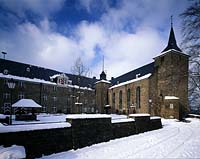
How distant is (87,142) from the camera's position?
10773 millimetres

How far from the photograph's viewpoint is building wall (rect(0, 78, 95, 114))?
37728 mm

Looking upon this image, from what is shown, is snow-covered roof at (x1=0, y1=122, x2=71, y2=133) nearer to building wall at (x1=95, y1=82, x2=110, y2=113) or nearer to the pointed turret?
the pointed turret

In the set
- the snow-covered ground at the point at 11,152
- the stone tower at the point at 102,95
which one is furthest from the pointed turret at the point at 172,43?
the snow-covered ground at the point at 11,152

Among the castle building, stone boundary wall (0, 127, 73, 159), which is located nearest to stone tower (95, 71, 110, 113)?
the castle building

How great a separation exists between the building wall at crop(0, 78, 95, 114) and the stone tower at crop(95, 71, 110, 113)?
229cm

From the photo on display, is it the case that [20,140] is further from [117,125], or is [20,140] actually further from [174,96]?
[174,96]

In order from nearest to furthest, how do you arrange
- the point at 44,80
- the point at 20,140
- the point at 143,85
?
the point at 20,140
the point at 143,85
the point at 44,80

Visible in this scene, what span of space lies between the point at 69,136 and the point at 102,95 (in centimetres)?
4370

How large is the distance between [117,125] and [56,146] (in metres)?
5.74

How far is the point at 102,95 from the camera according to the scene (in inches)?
2105

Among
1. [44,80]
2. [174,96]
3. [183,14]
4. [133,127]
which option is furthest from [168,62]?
[44,80]

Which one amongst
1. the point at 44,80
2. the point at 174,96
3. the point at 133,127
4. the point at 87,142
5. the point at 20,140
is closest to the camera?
the point at 20,140

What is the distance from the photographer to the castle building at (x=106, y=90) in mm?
33312

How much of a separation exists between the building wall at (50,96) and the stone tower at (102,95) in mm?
2290
